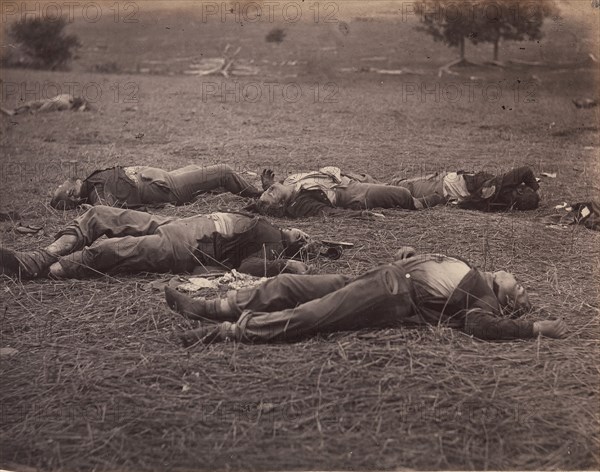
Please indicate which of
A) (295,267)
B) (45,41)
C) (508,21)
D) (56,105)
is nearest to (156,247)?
(295,267)

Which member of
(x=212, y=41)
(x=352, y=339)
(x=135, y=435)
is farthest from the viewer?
(x=212, y=41)

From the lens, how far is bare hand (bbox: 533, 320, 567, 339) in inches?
129

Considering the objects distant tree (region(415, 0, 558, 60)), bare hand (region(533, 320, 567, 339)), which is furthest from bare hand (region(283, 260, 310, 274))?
distant tree (region(415, 0, 558, 60))

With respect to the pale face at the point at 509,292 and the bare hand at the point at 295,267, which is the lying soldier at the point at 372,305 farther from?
the bare hand at the point at 295,267

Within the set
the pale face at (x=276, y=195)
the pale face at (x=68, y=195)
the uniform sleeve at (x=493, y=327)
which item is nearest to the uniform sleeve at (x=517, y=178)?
the pale face at (x=276, y=195)

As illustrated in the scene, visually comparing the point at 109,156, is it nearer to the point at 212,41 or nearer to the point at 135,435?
the point at 135,435

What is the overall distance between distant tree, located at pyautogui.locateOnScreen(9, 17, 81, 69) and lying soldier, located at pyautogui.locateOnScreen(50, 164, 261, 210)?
14.1 ft

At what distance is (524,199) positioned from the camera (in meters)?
5.79

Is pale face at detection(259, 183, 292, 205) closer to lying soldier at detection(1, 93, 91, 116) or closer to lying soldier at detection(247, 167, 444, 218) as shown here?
lying soldier at detection(247, 167, 444, 218)

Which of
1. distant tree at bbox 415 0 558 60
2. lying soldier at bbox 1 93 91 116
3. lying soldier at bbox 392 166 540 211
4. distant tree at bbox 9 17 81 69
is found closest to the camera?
lying soldier at bbox 392 166 540 211

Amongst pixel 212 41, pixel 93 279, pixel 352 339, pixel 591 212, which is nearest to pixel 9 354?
pixel 93 279

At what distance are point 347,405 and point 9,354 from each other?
182 cm

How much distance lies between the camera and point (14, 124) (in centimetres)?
963

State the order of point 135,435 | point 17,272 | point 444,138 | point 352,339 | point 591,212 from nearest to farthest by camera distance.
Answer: point 135,435, point 352,339, point 17,272, point 591,212, point 444,138
